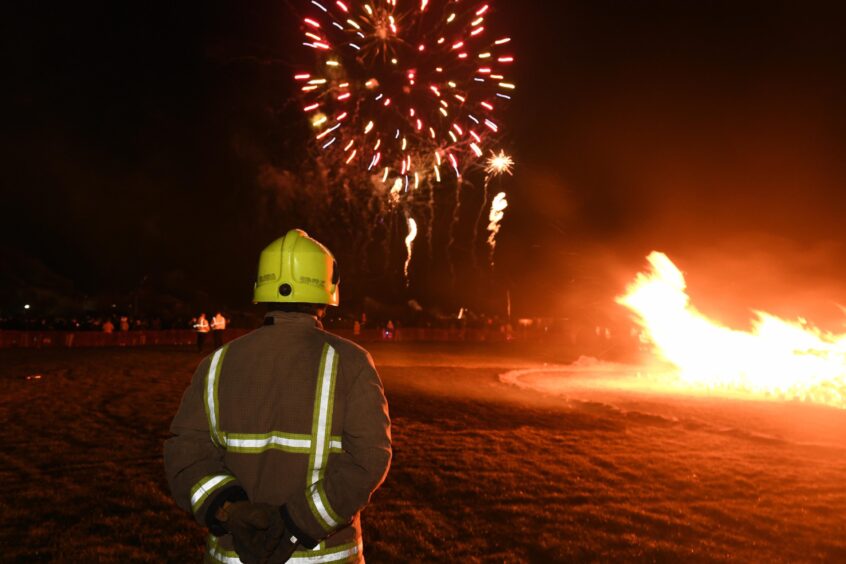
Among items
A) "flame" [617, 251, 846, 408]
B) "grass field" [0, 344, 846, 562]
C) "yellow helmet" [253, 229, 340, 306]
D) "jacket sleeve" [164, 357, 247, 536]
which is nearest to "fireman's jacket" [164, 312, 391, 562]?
"jacket sleeve" [164, 357, 247, 536]

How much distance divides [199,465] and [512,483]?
5.86m

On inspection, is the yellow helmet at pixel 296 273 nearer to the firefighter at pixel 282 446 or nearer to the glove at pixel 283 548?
the firefighter at pixel 282 446

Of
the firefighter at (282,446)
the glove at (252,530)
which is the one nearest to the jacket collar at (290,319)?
the firefighter at (282,446)

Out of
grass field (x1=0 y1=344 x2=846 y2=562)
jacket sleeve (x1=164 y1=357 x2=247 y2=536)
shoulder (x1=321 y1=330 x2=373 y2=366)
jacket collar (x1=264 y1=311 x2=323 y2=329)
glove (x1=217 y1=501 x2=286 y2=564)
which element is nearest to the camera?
glove (x1=217 y1=501 x2=286 y2=564)

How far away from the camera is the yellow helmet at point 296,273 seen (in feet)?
10.3

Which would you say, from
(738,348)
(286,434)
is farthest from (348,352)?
(738,348)

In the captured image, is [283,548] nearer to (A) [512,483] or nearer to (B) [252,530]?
(B) [252,530]

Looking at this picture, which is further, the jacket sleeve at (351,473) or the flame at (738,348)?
the flame at (738,348)

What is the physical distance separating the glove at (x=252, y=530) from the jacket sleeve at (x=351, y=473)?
0.26 ft

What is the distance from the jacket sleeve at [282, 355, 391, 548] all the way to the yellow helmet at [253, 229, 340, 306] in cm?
50

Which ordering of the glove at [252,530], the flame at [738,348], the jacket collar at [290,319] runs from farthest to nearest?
the flame at [738,348] → the jacket collar at [290,319] → the glove at [252,530]

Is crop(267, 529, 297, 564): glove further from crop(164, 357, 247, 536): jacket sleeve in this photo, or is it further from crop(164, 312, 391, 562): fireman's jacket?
crop(164, 357, 247, 536): jacket sleeve

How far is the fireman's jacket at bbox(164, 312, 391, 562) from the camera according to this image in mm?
2789

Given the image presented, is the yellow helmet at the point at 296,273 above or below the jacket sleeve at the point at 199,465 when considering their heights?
above
